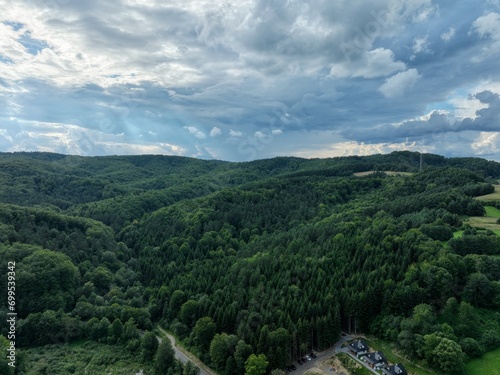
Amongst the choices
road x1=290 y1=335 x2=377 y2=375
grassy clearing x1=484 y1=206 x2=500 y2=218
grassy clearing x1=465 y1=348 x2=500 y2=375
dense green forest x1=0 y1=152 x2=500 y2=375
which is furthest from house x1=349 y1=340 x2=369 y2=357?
grassy clearing x1=484 y1=206 x2=500 y2=218

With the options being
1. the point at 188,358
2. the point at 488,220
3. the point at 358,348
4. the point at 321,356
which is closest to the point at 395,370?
the point at 358,348

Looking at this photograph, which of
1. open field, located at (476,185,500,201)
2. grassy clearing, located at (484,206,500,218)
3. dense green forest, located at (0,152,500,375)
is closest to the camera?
dense green forest, located at (0,152,500,375)

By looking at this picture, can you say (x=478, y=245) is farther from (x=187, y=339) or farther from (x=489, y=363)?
(x=187, y=339)

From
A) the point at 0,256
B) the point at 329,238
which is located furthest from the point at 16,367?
the point at 329,238

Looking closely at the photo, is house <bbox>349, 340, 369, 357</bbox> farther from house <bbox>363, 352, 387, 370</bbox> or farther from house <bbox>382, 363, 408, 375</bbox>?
house <bbox>382, 363, 408, 375</bbox>

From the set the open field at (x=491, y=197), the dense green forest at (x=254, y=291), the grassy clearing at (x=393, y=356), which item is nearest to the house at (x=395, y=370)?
the grassy clearing at (x=393, y=356)

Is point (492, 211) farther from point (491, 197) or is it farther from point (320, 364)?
point (320, 364)
